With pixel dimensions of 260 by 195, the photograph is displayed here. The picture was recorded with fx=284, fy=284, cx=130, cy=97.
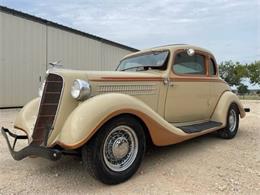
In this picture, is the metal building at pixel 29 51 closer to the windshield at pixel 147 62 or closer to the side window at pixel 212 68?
the windshield at pixel 147 62

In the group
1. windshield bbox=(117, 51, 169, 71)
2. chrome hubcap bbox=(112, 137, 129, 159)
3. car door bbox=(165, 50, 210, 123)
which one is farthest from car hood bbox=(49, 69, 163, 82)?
chrome hubcap bbox=(112, 137, 129, 159)

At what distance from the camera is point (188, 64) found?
5289 mm

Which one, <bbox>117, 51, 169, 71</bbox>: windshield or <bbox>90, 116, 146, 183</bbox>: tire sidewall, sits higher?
<bbox>117, 51, 169, 71</bbox>: windshield

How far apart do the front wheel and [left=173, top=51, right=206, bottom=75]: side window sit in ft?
5.61

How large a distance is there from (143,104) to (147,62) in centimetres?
144

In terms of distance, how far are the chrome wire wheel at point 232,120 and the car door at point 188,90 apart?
0.68m

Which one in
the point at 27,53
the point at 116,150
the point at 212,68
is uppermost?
the point at 27,53

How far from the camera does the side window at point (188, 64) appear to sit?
5.01 meters

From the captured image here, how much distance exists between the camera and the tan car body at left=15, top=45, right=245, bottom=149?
326 cm

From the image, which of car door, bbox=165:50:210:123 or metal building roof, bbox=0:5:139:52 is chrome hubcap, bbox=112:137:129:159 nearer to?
car door, bbox=165:50:210:123

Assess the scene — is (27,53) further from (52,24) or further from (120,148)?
(120,148)

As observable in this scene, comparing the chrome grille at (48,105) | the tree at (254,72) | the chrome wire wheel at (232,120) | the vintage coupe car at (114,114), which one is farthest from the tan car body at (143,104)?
the tree at (254,72)

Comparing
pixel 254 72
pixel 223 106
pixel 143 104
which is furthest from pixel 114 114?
pixel 254 72

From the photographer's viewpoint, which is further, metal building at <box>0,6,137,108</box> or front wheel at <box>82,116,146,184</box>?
metal building at <box>0,6,137,108</box>
